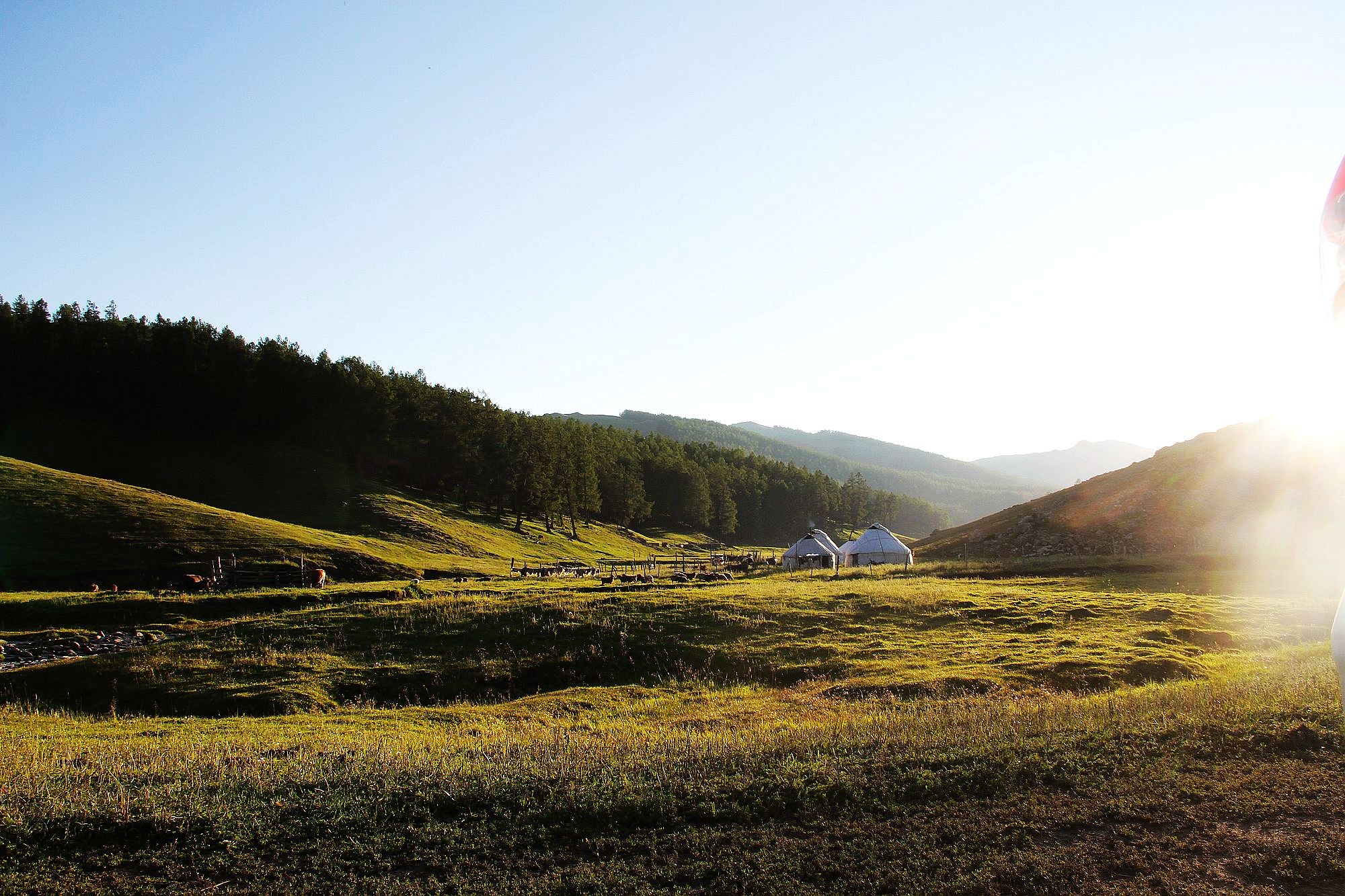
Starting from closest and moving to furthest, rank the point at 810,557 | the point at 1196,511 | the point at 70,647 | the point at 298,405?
the point at 70,647 < the point at 1196,511 < the point at 810,557 < the point at 298,405

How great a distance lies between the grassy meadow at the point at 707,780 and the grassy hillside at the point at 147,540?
29.2m

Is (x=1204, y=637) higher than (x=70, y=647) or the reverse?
higher

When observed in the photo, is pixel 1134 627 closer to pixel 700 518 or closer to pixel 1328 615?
pixel 1328 615

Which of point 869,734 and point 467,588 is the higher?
point 869,734

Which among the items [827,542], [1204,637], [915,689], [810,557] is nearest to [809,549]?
[810,557]

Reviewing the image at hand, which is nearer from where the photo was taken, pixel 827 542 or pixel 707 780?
pixel 707 780

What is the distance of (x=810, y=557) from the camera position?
70312 millimetres

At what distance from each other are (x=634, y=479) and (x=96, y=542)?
79.2 meters

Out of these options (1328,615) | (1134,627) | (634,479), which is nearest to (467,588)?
(1134,627)

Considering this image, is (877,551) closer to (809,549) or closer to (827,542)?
(809,549)

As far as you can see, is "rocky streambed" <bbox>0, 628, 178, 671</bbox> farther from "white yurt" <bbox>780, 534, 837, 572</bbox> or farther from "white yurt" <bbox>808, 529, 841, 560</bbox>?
"white yurt" <bbox>808, 529, 841, 560</bbox>

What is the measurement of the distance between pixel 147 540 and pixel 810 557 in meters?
52.0

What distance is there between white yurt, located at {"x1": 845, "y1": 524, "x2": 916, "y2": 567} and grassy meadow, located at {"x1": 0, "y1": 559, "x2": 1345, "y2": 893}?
4321 cm

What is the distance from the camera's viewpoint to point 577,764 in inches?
373
